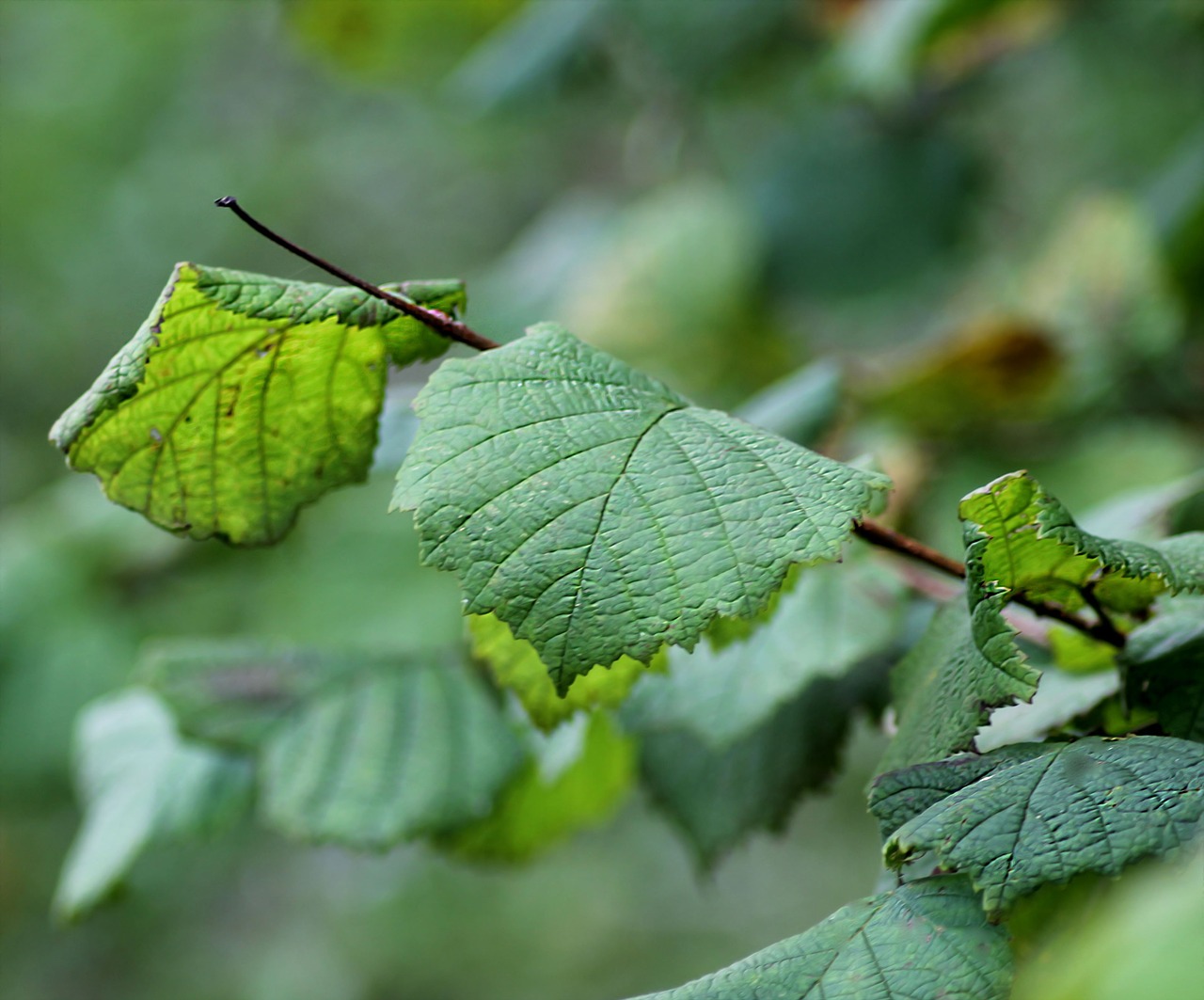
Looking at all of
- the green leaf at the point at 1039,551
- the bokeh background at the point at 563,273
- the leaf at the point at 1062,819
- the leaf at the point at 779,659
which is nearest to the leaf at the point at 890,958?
the leaf at the point at 1062,819

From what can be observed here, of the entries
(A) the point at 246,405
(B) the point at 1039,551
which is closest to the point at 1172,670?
(B) the point at 1039,551

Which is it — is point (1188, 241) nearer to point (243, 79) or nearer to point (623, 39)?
point (623, 39)

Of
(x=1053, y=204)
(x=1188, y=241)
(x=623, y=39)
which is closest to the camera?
(x=1188, y=241)

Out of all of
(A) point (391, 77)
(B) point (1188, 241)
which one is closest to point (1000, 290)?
(B) point (1188, 241)

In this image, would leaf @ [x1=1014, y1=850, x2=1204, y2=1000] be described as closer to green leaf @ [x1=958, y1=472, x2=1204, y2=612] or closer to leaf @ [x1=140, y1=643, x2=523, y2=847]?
green leaf @ [x1=958, y1=472, x2=1204, y2=612]

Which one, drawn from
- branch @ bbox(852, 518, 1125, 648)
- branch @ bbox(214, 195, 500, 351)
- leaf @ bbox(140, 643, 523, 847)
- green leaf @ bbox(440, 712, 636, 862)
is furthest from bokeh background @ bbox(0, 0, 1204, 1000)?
branch @ bbox(214, 195, 500, 351)

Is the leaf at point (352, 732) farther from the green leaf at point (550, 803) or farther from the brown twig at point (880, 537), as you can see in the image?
the brown twig at point (880, 537)
